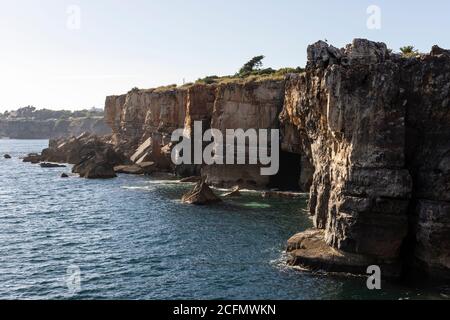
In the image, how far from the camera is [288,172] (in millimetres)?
74250

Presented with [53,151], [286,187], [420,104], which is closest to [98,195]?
[286,187]

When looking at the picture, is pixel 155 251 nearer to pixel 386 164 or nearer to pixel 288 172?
pixel 386 164

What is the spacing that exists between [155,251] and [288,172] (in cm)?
3936

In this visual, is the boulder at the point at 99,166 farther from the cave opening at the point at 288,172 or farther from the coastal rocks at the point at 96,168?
the cave opening at the point at 288,172

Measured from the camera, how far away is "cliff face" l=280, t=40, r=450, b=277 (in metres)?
31.0

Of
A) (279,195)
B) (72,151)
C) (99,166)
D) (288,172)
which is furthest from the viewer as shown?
(72,151)

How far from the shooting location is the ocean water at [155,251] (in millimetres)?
29703

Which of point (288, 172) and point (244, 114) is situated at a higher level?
point (244, 114)

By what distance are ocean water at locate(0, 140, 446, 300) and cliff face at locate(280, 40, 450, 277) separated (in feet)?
9.53

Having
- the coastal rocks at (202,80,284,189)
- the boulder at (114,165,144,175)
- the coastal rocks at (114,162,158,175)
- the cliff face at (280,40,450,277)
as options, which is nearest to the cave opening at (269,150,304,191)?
the coastal rocks at (202,80,284,189)

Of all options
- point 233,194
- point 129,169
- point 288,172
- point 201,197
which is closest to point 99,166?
point 129,169

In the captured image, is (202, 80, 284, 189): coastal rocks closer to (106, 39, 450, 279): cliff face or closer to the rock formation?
the rock formation

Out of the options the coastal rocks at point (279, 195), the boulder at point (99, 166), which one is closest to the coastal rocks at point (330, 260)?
the coastal rocks at point (279, 195)
